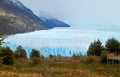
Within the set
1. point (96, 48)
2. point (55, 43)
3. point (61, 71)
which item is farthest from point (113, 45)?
point (55, 43)

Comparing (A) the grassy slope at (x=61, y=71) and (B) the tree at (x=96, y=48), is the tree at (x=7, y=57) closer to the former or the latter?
(A) the grassy slope at (x=61, y=71)

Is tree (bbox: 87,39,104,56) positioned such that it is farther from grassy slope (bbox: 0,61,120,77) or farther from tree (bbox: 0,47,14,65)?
tree (bbox: 0,47,14,65)

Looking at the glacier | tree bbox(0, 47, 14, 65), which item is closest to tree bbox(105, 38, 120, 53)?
tree bbox(0, 47, 14, 65)

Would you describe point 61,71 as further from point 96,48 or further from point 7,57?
point 96,48

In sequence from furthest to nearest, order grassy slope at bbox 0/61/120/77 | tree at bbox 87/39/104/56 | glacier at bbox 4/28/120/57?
glacier at bbox 4/28/120/57
tree at bbox 87/39/104/56
grassy slope at bbox 0/61/120/77

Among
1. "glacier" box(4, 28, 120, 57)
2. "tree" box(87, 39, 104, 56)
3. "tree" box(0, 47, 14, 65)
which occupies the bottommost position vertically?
"tree" box(0, 47, 14, 65)

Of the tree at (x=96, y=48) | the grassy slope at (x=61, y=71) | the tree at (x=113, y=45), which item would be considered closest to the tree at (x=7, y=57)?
the grassy slope at (x=61, y=71)

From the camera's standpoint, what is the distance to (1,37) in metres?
13.5

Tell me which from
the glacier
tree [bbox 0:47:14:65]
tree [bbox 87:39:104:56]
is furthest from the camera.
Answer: the glacier

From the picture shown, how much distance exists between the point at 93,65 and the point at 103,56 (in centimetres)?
379

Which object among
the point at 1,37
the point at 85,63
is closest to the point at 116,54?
the point at 85,63

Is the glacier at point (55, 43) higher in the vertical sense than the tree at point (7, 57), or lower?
higher

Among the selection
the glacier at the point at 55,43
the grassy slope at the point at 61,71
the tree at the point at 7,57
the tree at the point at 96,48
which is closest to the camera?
the grassy slope at the point at 61,71

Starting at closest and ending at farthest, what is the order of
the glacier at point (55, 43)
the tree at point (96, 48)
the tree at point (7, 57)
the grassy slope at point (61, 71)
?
1. the grassy slope at point (61, 71)
2. the tree at point (7, 57)
3. the tree at point (96, 48)
4. the glacier at point (55, 43)
